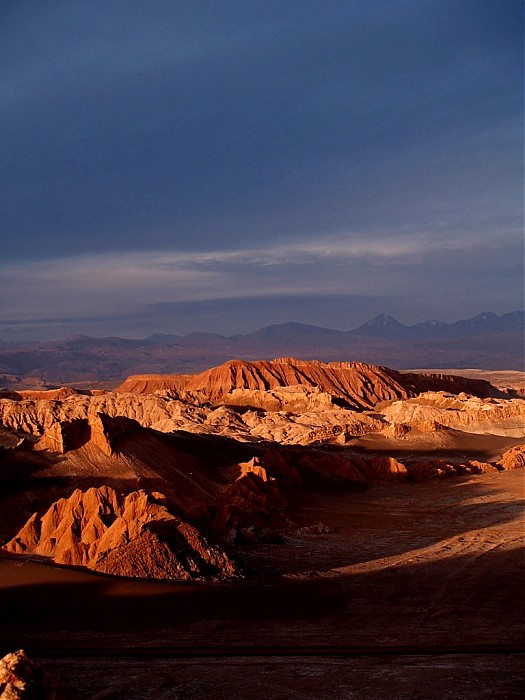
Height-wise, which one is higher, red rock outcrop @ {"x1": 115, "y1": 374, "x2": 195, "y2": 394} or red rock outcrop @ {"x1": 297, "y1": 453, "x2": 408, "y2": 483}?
red rock outcrop @ {"x1": 115, "y1": 374, "x2": 195, "y2": 394}

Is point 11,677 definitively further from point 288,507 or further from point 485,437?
point 485,437

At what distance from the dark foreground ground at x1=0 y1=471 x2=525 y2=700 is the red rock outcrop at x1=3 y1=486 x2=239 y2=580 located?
0.83 m

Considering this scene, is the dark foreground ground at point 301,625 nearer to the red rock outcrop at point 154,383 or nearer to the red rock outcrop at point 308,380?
the red rock outcrop at point 308,380

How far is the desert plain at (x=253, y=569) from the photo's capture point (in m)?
10.9

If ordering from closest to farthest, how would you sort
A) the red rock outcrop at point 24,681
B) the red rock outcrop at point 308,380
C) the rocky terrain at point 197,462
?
the red rock outcrop at point 24,681
the rocky terrain at point 197,462
the red rock outcrop at point 308,380

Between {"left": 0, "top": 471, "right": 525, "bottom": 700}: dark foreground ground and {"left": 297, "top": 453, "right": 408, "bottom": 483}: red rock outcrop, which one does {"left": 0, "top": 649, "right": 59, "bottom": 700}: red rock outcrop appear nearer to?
{"left": 0, "top": 471, "right": 525, "bottom": 700}: dark foreground ground

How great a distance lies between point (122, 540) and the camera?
61.5 feet

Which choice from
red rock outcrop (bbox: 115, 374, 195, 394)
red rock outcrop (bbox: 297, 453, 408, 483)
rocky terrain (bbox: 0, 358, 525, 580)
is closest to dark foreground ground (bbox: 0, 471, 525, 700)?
rocky terrain (bbox: 0, 358, 525, 580)

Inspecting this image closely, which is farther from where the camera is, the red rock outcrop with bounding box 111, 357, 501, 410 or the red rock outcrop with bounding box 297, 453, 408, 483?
the red rock outcrop with bounding box 111, 357, 501, 410

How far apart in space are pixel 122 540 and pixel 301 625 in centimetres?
648

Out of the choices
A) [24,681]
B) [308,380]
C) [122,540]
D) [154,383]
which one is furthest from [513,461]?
[154,383]

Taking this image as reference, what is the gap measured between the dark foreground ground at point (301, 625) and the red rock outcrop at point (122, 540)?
2.74 ft

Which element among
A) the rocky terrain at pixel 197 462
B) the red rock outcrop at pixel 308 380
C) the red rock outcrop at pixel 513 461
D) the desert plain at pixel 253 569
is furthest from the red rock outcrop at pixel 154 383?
the red rock outcrop at pixel 513 461

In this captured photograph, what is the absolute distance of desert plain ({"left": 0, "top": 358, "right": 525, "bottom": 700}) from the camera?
35.7ft
